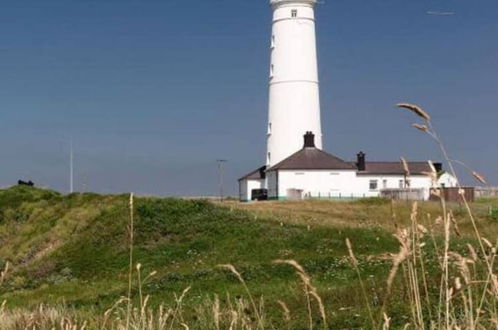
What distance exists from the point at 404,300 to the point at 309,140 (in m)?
45.3

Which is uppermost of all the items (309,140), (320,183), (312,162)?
(309,140)

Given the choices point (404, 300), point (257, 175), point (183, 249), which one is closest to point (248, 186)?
point (257, 175)

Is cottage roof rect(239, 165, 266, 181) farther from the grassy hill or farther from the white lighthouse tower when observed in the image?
the grassy hill

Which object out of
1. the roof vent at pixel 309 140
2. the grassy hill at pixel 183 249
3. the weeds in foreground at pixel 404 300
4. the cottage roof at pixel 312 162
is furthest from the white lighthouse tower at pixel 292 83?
the weeds in foreground at pixel 404 300

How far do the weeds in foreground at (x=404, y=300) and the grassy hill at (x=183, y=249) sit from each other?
2.93 feet

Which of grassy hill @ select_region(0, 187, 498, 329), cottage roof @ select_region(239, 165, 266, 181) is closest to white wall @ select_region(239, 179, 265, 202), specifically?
cottage roof @ select_region(239, 165, 266, 181)

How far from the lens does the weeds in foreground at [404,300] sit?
285cm

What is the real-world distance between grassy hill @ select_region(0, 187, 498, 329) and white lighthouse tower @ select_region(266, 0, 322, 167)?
17.7 m

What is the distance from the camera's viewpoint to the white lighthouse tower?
5472 centimetres

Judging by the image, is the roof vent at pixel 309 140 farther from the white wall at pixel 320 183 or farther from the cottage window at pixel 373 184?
the cottage window at pixel 373 184

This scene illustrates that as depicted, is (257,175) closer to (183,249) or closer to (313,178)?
(313,178)

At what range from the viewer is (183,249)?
24609 millimetres

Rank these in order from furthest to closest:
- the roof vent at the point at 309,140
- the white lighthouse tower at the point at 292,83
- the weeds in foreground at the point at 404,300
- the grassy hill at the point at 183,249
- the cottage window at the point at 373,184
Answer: the cottage window at the point at 373,184
the white lighthouse tower at the point at 292,83
the roof vent at the point at 309,140
the grassy hill at the point at 183,249
the weeds in foreground at the point at 404,300

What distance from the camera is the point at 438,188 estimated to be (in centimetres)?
295
